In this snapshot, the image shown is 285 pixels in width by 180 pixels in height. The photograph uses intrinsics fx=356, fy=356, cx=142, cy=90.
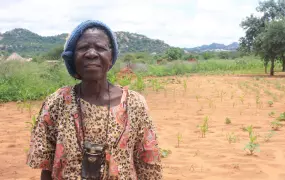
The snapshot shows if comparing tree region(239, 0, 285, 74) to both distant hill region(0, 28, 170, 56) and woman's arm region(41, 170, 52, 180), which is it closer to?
woman's arm region(41, 170, 52, 180)

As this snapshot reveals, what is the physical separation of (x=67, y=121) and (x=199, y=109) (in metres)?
6.57

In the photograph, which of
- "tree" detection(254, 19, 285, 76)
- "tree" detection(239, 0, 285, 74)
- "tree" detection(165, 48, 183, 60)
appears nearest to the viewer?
"tree" detection(254, 19, 285, 76)

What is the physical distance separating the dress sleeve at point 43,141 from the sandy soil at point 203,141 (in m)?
2.28

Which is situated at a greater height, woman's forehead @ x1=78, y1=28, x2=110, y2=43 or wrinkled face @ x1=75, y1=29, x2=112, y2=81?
woman's forehead @ x1=78, y1=28, x2=110, y2=43

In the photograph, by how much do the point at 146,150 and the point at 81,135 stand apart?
1.08 ft

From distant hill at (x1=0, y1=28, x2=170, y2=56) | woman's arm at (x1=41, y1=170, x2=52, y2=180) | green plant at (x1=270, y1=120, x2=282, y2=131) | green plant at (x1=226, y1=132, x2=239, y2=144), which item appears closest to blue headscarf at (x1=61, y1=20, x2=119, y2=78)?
woman's arm at (x1=41, y1=170, x2=52, y2=180)

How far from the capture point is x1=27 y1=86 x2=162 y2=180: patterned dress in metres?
1.54

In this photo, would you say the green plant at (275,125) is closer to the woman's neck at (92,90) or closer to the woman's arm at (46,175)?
the woman's neck at (92,90)

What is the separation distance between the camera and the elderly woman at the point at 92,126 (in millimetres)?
1536

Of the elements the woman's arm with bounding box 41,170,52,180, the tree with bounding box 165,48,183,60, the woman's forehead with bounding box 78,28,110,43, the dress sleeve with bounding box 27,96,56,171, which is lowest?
the woman's arm with bounding box 41,170,52,180

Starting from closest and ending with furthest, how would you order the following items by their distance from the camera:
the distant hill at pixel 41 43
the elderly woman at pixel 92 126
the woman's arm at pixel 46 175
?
the elderly woman at pixel 92 126
the woman's arm at pixel 46 175
the distant hill at pixel 41 43

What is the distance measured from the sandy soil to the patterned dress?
2159mm

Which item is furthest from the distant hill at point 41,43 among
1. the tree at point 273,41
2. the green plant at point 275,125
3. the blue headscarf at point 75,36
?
the blue headscarf at point 75,36

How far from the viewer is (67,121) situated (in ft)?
5.14
